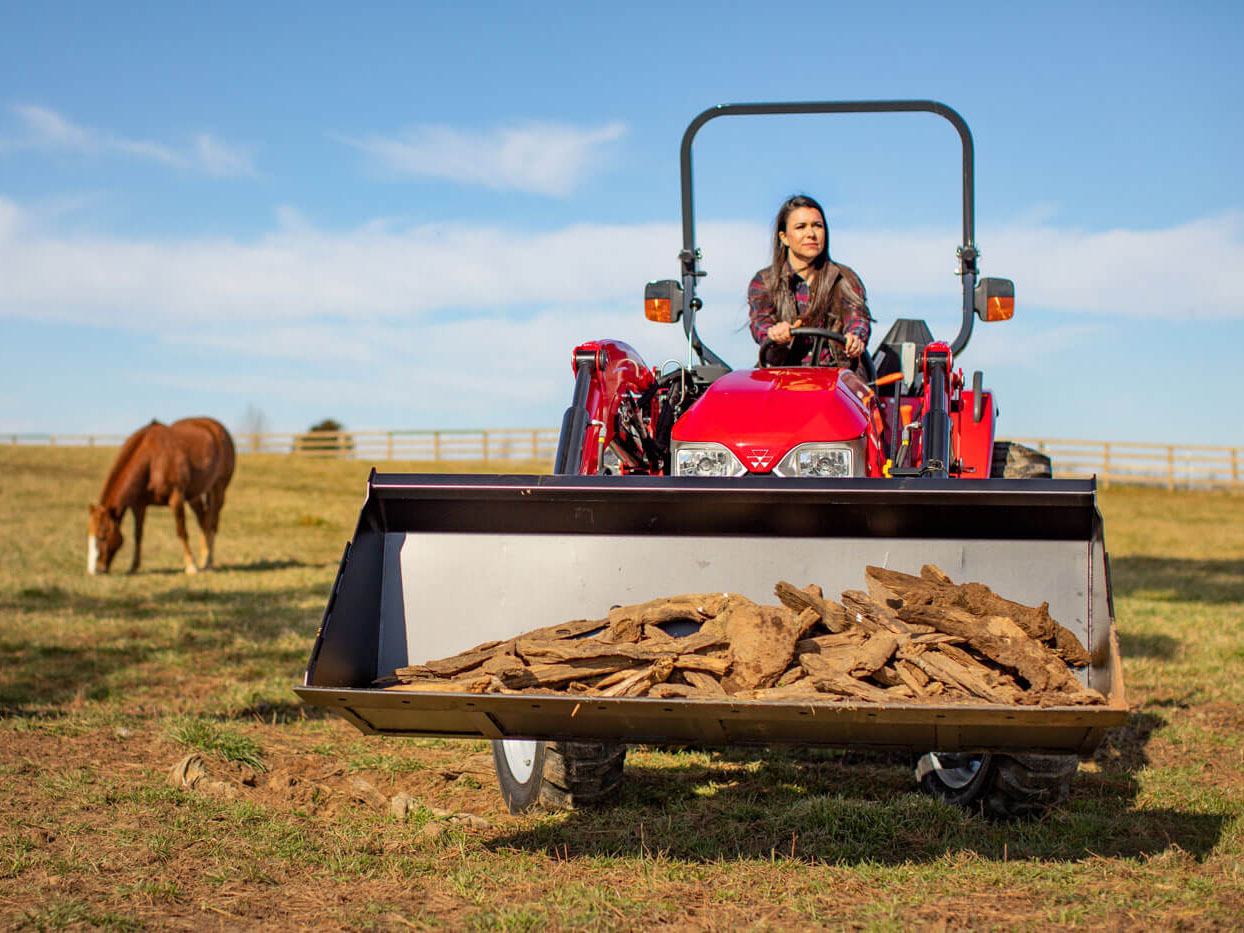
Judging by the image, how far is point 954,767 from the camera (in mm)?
4828

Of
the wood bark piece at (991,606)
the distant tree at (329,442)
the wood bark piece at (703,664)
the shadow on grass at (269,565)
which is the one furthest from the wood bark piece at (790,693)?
the distant tree at (329,442)

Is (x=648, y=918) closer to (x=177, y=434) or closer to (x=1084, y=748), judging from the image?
(x=1084, y=748)

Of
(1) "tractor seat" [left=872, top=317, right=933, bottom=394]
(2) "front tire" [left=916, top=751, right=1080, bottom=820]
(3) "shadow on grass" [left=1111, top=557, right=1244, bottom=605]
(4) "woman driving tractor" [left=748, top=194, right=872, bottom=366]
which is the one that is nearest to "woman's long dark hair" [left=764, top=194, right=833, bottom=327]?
(4) "woman driving tractor" [left=748, top=194, right=872, bottom=366]

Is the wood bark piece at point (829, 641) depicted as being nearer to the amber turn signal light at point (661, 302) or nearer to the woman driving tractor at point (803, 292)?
the woman driving tractor at point (803, 292)

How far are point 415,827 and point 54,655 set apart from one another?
4.96 meters

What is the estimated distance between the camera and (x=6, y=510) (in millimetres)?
24141

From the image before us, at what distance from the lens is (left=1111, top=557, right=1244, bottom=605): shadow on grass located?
12.9 meters

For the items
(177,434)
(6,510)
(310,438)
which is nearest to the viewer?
(177,434)

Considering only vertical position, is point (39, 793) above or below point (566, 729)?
below

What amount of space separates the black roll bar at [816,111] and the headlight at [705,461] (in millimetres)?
1064

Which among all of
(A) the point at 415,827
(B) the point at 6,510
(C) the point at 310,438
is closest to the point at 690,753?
(A) the point at 415,827

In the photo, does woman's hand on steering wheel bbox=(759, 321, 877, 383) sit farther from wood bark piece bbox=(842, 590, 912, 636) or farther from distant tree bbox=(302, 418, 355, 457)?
distant tree bbox=(302, 418, 355, 457)

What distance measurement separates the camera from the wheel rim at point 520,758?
4699mm

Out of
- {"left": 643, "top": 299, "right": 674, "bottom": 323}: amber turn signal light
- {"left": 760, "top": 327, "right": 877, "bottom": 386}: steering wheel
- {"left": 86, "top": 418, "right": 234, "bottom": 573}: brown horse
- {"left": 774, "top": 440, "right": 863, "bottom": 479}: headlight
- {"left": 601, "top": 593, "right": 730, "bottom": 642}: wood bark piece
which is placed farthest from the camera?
{"left": 86, "top": 418, "right": 234, "bottom": 573}: brown horse
